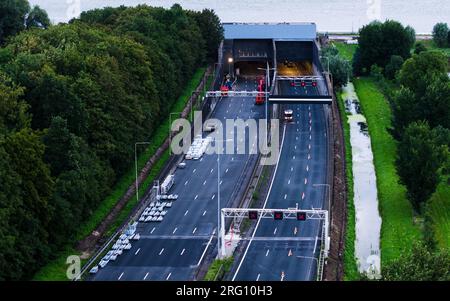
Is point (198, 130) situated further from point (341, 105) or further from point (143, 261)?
point (143, 261)

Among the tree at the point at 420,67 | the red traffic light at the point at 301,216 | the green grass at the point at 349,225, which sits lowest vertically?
the green grass at the point at 349,225

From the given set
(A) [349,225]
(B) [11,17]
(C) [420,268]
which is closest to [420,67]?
(A) [349,225]

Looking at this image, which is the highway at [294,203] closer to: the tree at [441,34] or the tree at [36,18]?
the tree at [36,18]

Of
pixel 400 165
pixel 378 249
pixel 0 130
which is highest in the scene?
pixel 0 130

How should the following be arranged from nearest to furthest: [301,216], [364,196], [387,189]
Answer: [301,216] → [387,189] → [364,196]

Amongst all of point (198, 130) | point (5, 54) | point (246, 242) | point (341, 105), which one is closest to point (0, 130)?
point (246, 242)

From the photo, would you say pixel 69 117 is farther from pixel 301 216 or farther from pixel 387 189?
pixel 387 189

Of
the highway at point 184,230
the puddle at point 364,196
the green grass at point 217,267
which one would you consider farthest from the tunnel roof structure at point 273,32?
the green grass at point 217,267
